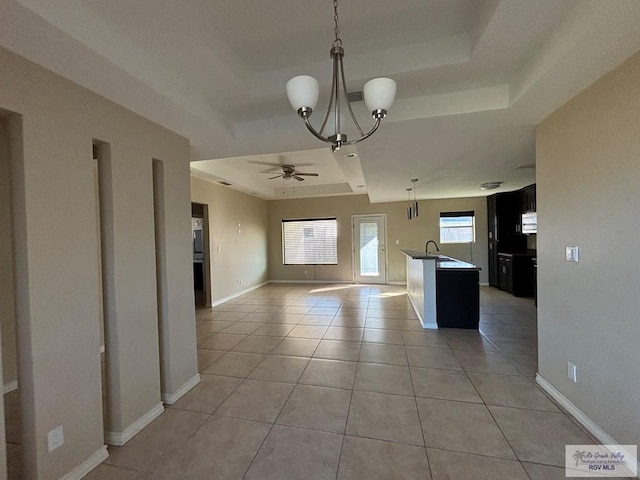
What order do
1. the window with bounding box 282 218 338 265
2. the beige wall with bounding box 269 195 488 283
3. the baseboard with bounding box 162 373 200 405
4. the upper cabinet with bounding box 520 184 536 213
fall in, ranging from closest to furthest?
the baseboard with bounding box 162 373 200 405 → the upper cabinet with bounding box 520 184 536 213 → the beige wall with bounding box 269 195 488 283 → the window with bounding box 282 218 338 265

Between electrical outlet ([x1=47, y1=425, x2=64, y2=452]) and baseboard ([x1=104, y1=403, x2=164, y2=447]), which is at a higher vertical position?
electrical outlet ([x1=47, y1=425, x2=64, y2=452])

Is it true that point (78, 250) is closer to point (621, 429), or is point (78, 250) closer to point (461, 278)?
point (621, 429)

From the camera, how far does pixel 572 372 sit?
2.00 meters

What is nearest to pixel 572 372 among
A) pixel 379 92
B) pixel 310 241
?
pixel 379 92

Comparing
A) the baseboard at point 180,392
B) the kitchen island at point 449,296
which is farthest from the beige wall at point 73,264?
the kitchen island at point 449,296

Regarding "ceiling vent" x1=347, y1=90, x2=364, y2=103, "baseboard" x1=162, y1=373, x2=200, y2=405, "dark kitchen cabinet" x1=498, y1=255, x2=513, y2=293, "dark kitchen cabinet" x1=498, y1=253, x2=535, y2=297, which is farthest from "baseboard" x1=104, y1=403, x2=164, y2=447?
"dark kitchen cabinet" x1=498, y1=255, x2=513, y2=293

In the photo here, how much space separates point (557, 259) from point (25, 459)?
3632 millimetres

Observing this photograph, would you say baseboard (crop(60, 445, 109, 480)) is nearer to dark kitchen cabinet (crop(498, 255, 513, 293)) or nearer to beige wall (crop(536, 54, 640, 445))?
beige wall (crop(536, 54, 640, 445))

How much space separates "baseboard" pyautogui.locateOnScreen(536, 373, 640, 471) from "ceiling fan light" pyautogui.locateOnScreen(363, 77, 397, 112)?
238cm

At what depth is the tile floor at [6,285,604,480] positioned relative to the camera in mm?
1608

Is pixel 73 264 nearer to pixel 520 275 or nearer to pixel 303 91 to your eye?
pixel 303 91

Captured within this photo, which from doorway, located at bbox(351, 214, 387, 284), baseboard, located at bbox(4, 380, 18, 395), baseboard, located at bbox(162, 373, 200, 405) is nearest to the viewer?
baseboard, located at bbox(162, 373, 200, 405)

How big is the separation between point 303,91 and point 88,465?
2.46 m

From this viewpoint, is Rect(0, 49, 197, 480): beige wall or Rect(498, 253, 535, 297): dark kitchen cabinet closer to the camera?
Rect(0, 49, 197, 480): beige wall
